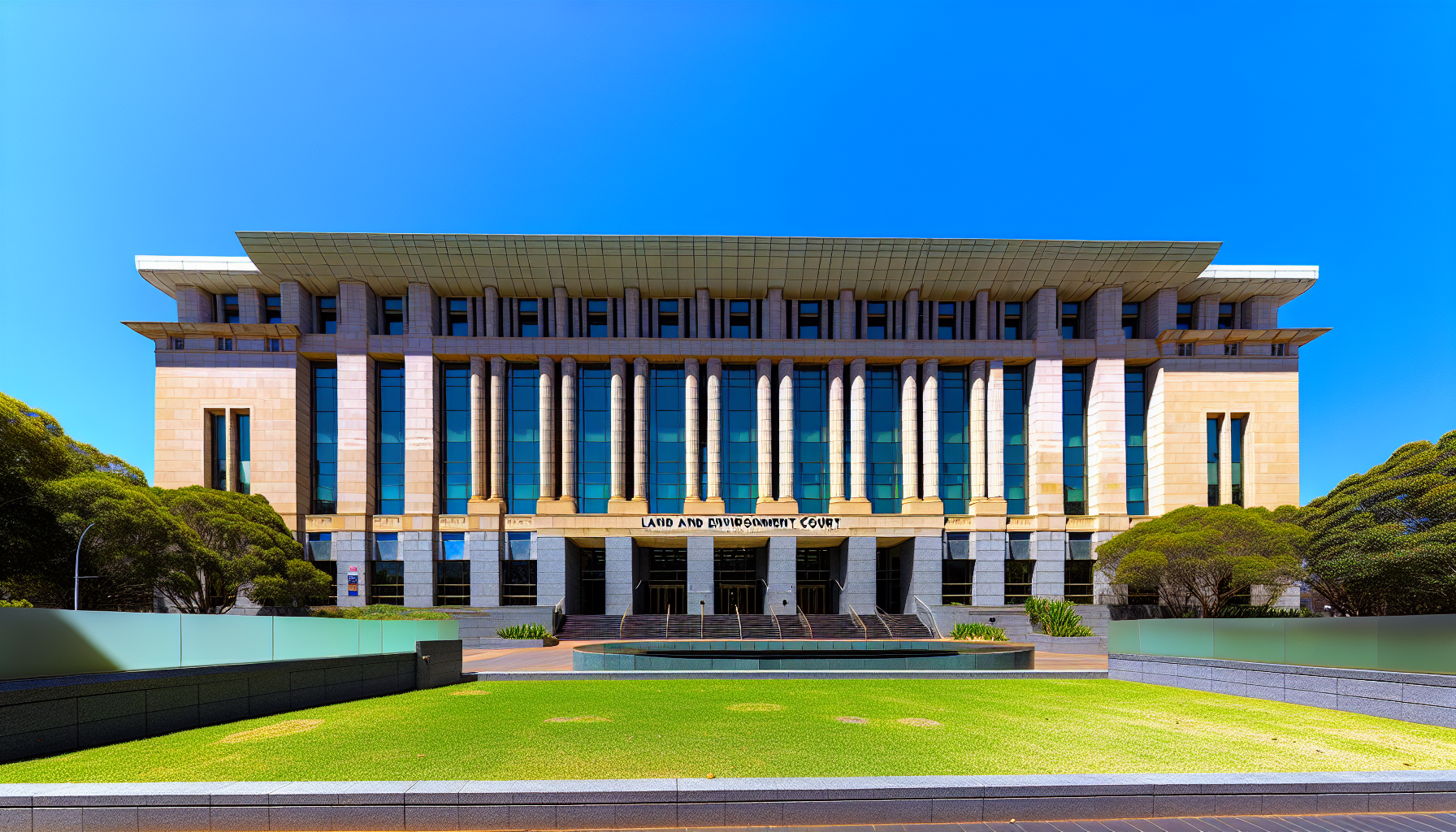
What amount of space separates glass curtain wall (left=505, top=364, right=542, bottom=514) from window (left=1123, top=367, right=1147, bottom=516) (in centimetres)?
3914

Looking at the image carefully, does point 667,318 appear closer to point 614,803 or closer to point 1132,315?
point 1132,315

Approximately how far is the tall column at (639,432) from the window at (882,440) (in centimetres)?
1474

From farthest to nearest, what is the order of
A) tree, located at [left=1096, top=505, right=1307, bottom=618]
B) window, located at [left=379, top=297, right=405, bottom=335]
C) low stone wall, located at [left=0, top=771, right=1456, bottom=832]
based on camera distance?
window, located at [left=379, top=297, right=405, bottom=335], tree, located at [left=1096, top=505, right=1307, bottom=618], low stone wall, located at [left=0, top=771, right=1456, bottom=832]

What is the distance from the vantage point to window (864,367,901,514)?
168 ft

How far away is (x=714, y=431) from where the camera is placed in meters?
50.5

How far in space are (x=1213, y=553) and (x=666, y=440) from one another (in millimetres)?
31673

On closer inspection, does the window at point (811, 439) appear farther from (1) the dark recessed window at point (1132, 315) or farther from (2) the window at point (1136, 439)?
(1) the dark recessed window at point (1132, 315)

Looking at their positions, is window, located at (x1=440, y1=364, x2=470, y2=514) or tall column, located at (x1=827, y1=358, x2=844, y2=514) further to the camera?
window, located at (x1=440, y1=364, x2=470, y2=514)

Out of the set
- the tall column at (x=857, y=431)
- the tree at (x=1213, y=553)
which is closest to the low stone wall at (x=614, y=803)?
the tree at (x=1213, y=553)

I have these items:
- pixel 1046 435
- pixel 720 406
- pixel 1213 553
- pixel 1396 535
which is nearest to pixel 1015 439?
pixel 1046 435

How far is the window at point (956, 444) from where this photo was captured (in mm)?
50938

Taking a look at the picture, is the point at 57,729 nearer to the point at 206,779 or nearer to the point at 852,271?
the point at 206,779

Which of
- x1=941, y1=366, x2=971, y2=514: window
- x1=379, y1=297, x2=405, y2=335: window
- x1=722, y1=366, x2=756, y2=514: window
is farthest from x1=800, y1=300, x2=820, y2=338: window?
x1=379, y1=297, x2=405, y2=335: window

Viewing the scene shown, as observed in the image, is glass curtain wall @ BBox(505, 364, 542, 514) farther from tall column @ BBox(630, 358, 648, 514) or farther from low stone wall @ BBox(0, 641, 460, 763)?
low stone wall @ BBox(0, 641, 460, 763)
